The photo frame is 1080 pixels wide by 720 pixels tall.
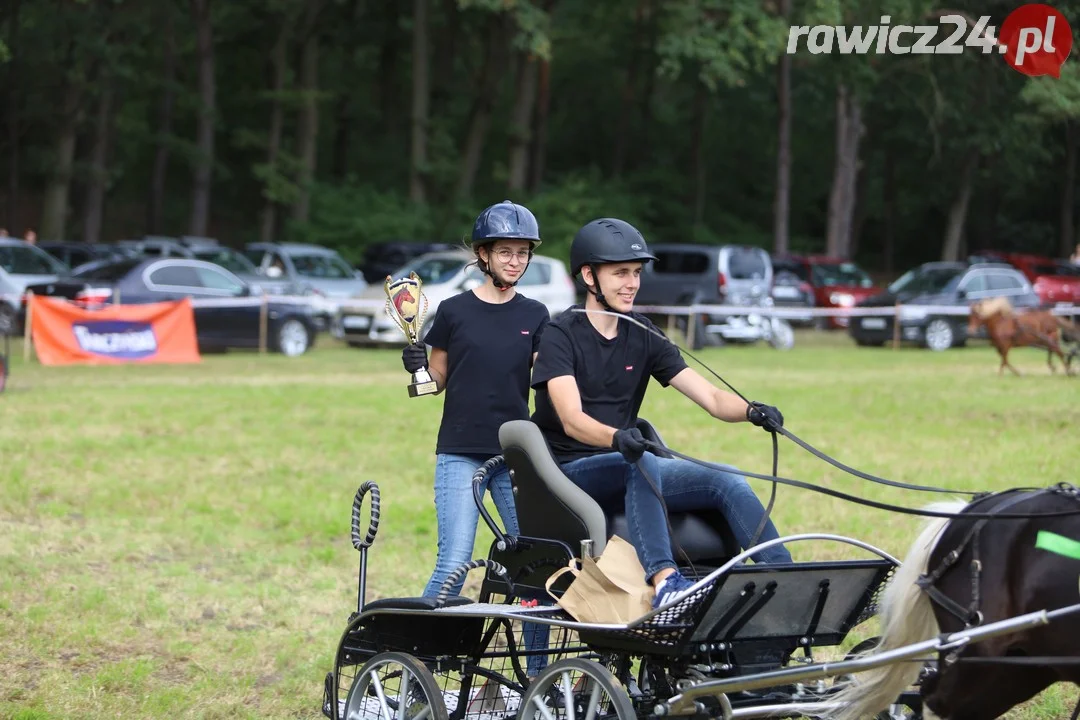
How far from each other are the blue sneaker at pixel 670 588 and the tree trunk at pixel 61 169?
37.1 metres

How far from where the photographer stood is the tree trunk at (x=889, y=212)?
5362cm

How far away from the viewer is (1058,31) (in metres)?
15.7

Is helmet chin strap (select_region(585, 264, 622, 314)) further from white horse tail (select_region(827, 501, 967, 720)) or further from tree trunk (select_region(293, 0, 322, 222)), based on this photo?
tree trunk (select_region(293, 0, 322, 222))

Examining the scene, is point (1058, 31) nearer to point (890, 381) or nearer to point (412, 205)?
point (890, 381)

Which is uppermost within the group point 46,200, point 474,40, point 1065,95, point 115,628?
point 474,40

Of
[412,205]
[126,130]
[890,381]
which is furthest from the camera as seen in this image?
[126,130]

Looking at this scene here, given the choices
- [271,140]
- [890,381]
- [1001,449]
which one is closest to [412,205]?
[271,140]

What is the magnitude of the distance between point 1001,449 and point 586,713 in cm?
891

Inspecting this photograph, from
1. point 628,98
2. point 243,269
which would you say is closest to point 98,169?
point 243,269

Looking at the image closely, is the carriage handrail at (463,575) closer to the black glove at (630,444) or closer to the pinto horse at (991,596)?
the black glove at (630,444)

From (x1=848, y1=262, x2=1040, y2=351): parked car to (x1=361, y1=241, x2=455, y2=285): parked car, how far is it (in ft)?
31.8

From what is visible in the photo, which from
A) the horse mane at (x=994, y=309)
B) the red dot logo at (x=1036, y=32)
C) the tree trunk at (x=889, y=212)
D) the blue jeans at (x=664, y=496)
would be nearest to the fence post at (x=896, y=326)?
the horse mane at (x=994, y=309)

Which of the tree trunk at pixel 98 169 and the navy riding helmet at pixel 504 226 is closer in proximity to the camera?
the navy riding helmet at pixel 504 226

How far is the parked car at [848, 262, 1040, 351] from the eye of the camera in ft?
92.7
